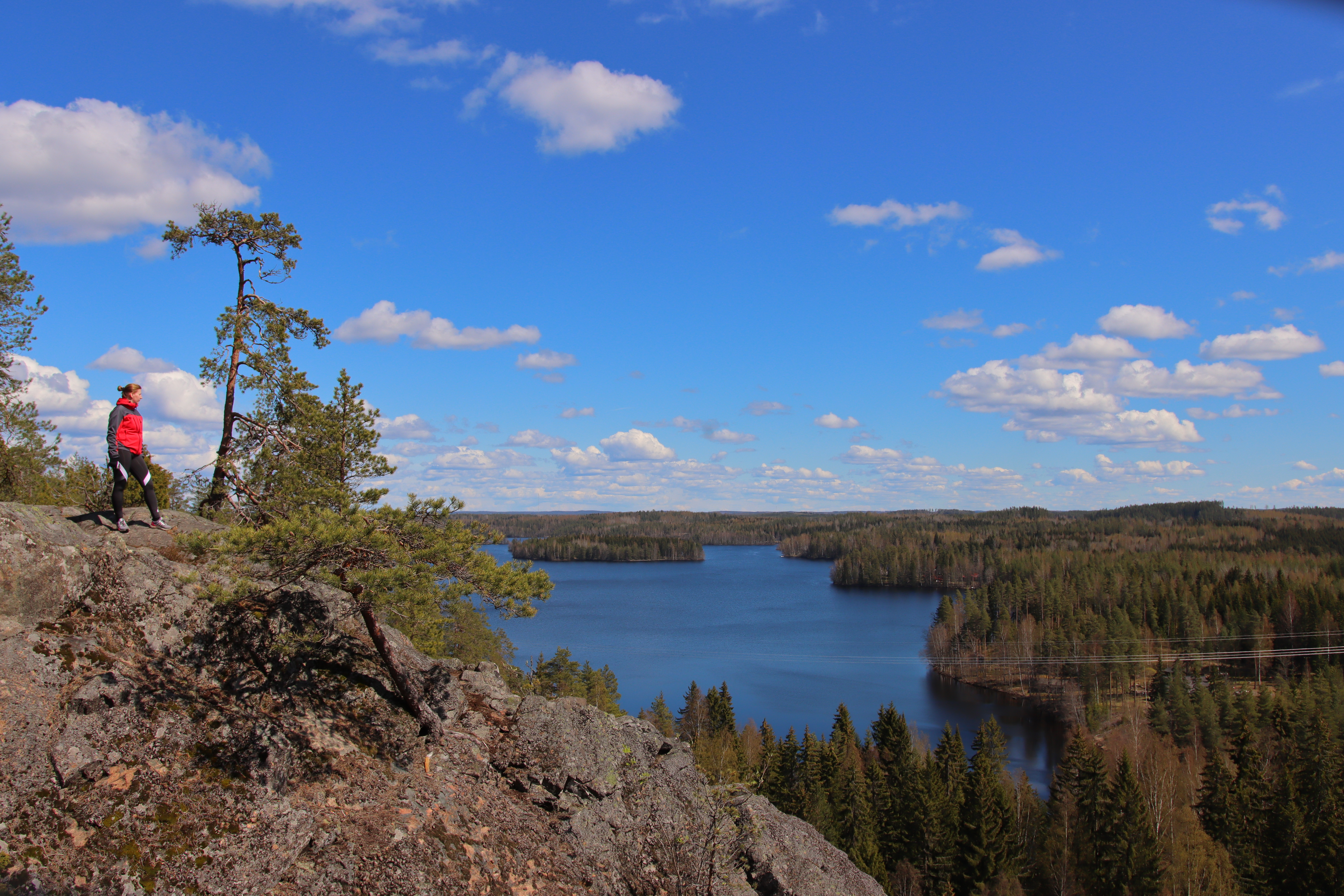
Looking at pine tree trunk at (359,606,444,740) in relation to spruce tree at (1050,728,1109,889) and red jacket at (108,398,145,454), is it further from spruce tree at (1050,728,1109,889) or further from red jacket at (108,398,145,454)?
spruce tree at (1050,728,1109,889)

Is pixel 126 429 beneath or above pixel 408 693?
above

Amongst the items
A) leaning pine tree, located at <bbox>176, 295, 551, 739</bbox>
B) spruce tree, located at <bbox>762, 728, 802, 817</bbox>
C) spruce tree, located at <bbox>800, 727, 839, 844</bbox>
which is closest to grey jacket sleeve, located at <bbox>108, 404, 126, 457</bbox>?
leaning pine tree, located at <bbox>176, 295, 551, 739</bbox>

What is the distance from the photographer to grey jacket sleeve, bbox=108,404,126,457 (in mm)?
10867

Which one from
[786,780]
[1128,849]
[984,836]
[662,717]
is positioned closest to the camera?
[1128,849]

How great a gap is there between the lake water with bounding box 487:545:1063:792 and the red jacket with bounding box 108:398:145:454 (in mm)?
19118

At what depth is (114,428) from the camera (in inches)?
431

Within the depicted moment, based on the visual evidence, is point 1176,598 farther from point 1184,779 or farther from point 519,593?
point 519,593

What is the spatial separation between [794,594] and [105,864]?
133779 millimetres

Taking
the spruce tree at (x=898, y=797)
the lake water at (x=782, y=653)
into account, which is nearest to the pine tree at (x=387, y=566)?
the lake water at (x=782, y=653)

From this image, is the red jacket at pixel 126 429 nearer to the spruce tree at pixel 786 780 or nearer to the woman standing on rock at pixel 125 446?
the woman standing on rock at pixel 125 446

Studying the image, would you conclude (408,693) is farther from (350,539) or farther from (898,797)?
(898,797)

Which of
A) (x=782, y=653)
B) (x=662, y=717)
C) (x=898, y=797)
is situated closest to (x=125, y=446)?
(x=898, y=797)

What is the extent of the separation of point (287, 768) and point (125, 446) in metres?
5.52

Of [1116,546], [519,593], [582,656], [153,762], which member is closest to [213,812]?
[153,762]
